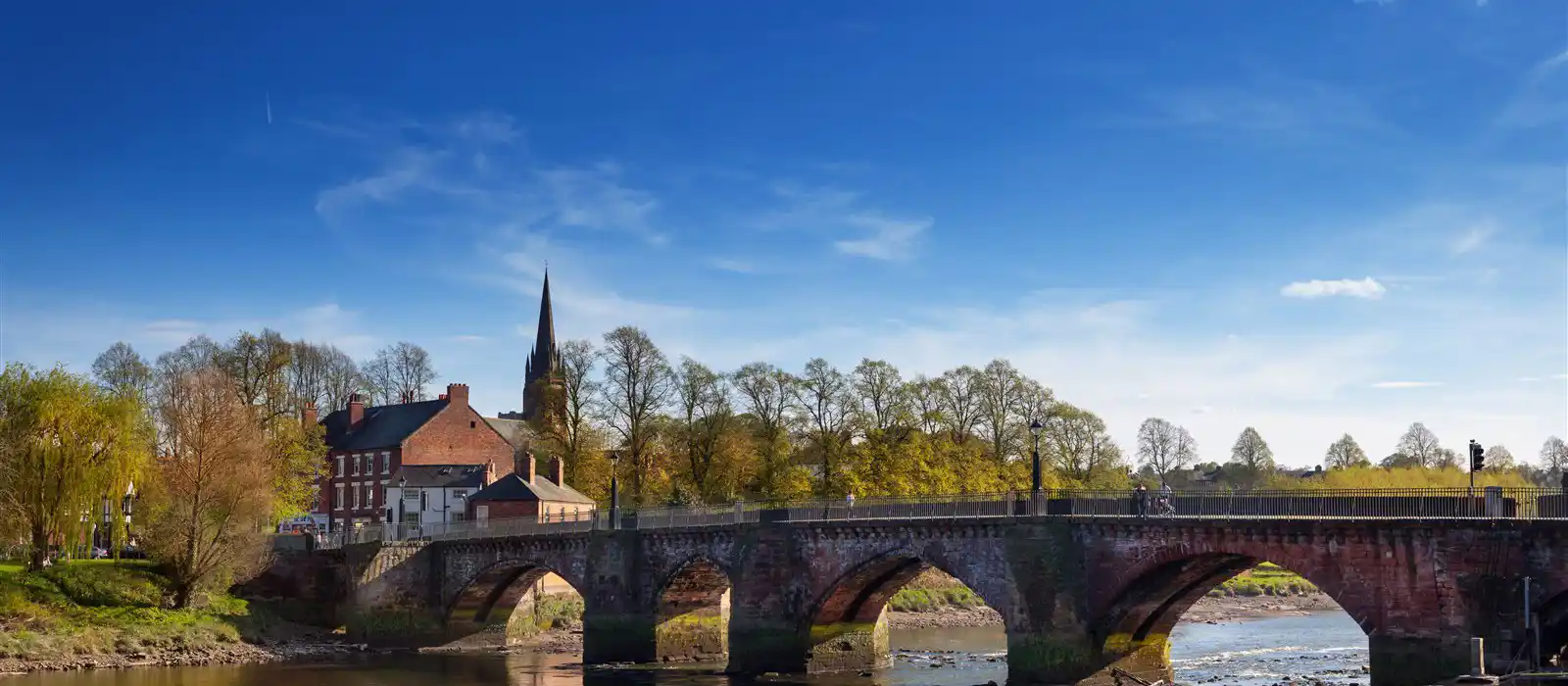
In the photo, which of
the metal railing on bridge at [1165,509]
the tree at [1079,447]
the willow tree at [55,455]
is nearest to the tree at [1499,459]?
the tree at [1079,447]

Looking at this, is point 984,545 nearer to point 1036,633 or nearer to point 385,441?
point 1036,633

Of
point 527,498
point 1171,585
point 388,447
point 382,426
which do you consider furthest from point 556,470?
point 1171,585

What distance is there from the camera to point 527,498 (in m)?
72.9

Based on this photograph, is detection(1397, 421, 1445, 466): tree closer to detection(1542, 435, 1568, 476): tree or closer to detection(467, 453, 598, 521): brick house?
detection(1542, 435, 1568, 476): tree

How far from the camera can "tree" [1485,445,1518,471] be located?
103062mm

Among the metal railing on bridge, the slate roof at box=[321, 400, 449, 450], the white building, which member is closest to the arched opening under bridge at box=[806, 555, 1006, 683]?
the metal railing on bridge

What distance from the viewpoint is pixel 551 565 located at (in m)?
59.4

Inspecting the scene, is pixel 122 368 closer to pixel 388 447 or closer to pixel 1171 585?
pixel 388 447

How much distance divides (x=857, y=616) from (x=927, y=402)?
2955 cm

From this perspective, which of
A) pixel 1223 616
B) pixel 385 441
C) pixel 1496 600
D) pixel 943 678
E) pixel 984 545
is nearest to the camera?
pixel 1496 600

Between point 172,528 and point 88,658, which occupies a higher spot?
point 172,528

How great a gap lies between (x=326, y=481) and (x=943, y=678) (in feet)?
204

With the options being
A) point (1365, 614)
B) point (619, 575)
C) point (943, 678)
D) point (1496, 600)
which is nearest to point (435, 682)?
point (619, 575)

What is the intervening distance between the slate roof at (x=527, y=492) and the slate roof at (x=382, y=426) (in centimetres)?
1792
